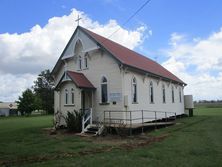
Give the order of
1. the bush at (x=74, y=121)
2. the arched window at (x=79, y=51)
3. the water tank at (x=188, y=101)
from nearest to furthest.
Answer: the bush at (x=74, y=121), the arched window at (x=79, y=51), the water tank at (x=188, y=101)

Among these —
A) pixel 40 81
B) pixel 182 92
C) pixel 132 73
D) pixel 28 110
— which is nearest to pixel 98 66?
pixel 132 73

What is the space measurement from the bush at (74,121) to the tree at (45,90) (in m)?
58.7

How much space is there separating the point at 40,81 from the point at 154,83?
216 ft

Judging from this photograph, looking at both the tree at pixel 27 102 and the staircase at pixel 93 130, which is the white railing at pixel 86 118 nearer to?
the staircase at pixel 93 130

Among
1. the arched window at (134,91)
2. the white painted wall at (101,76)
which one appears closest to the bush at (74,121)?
the white painted wall at (101,76)

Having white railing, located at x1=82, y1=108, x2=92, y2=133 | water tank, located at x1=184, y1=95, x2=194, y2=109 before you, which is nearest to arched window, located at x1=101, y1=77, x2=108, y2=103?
white railing, located at x1=82, y1=108, x2=92, y2=133

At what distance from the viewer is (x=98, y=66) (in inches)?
779

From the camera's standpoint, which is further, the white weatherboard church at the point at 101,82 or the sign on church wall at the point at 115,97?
the white weatherboard church at the point at 101,82

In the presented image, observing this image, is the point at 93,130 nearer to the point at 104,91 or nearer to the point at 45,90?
the point at 104,91

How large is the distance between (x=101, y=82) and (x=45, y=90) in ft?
215

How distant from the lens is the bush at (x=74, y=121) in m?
17.8

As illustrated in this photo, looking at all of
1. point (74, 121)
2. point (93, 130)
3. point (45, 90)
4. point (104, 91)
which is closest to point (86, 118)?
point (74, 121)

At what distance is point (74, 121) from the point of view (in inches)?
707

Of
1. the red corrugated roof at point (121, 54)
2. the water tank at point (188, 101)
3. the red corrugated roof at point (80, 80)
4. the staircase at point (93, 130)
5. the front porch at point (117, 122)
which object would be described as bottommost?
the staircase at point (93, 130)
